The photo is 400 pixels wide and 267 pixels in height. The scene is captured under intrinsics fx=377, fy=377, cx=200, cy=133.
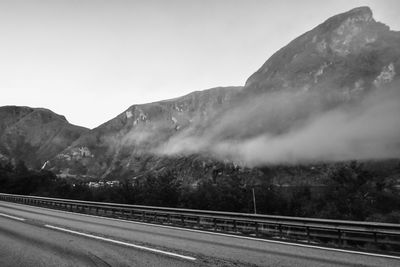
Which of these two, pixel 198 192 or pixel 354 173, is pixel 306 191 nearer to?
pixel 354 173

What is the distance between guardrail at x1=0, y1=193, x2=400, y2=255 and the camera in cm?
1205

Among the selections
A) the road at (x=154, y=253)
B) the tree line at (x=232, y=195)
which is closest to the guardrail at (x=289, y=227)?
the road at (x=154, y=253)

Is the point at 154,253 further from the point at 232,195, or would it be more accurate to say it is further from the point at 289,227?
the point at 232,195

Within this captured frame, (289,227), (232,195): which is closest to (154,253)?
(289,227)

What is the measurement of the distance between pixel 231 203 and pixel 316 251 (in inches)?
2272

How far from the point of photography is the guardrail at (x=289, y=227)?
1205 cm

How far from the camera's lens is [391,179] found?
579ft

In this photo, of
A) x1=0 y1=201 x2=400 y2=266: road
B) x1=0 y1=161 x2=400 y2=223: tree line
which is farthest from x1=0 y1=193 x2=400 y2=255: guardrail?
x1=0 y1=161 x2=400 y2=223: tree line

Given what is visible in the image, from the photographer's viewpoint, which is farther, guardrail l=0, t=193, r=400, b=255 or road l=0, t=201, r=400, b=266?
guardrail l=0, t=193, r=400, b=255

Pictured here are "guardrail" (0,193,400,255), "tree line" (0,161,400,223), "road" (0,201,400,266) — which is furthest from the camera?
"tree line" (0,161,400,223)

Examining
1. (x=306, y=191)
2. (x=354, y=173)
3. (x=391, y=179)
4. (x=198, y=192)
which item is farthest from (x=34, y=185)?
(x=391, y=179)

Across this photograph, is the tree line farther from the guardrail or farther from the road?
the road

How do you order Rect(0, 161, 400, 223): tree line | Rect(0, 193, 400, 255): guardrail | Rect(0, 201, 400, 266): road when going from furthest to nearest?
1. Rect(0, 161, 400, 223): tree line
2. Rect(0, 193, 400, 255): guardrail
3. Rect(0, 201, 400, 266): road

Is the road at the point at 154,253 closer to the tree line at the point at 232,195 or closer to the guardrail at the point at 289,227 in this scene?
the guardrail at the point at 289,227
